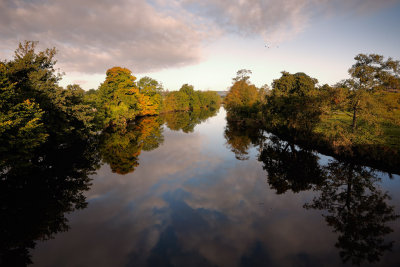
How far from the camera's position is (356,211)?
12.2 metres

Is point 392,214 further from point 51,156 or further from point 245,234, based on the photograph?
point 51,156

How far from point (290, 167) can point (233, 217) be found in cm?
1192

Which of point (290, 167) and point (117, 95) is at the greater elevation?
point (117, 95)

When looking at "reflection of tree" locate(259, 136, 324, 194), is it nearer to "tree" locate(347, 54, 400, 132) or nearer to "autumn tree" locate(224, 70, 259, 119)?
"tree" locate(347, 54, 400, 132)

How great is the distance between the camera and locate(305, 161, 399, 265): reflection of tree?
30.1 feet

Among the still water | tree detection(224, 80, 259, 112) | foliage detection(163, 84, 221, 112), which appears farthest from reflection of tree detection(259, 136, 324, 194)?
foliage detection(163, 84, 221, 112)

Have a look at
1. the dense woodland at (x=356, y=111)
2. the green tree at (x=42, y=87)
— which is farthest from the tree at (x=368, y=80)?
the green tree at (x=42, y=87)

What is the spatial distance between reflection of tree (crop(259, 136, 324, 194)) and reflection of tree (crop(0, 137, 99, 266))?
17.2m

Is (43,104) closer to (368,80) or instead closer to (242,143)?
(242,143)

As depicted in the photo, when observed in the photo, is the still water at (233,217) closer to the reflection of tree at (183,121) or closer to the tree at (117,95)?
the tree at (117,95)

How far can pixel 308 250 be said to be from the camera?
30.5ft

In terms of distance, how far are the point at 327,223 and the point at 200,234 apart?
8.17m

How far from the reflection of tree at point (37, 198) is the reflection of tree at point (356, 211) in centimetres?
1668

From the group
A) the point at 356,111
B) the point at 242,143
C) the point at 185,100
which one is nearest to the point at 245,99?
the point at 242,143
